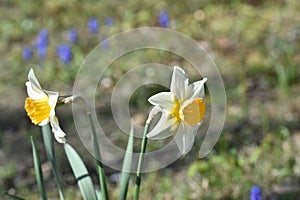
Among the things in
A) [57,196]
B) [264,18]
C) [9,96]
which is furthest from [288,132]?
[9,96]

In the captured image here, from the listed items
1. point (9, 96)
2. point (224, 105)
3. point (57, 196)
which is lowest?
point (57, 196)

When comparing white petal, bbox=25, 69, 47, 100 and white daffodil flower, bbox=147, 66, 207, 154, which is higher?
white petal, bbox=25, 69, 47, 100

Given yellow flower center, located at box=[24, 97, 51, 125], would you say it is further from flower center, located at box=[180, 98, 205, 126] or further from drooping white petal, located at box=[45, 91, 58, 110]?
flower center, located at box=[180, 98, 205, 126]

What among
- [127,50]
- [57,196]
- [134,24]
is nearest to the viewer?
[57,196]

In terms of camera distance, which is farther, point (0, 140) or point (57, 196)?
point (0, 140)

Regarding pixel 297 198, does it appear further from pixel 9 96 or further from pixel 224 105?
pixel 9 96

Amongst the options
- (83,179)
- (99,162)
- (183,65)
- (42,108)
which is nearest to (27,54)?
(183,65)

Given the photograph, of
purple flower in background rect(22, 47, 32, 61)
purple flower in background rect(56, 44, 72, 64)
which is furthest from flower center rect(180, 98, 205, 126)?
purple flower in background rect(22, 47, 32, 61)
